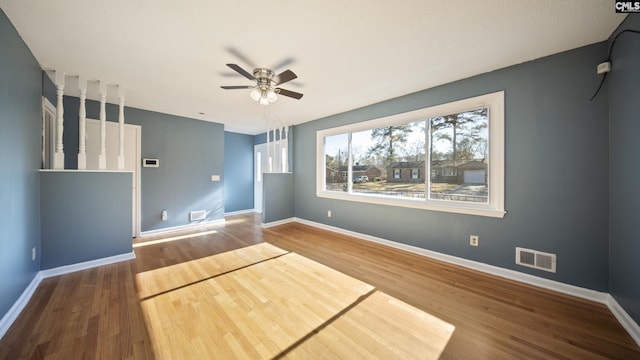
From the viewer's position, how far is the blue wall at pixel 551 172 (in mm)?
2043

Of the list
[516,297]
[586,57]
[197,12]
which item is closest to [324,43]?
[197,12]

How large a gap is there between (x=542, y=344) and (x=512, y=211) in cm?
138

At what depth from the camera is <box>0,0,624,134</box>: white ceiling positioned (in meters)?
1.64

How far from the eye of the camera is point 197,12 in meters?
1.69

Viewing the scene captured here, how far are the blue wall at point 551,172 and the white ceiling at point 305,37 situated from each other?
203mm

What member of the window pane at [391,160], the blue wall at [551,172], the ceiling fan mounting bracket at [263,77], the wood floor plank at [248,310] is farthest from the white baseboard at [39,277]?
the blue wall at [551,172]

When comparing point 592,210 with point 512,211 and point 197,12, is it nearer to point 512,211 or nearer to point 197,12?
point 512,211

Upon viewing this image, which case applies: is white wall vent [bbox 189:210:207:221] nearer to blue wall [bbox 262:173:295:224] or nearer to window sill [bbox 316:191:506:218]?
blue wall [bbox 262:173:295:224]

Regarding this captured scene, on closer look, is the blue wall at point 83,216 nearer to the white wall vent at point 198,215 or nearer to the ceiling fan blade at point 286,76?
the white wall vent at point 198,215

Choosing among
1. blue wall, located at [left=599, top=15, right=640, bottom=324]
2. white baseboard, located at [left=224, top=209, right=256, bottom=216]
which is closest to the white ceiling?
blue wall, located at [left=599, top=15, right=640, bottom=324]

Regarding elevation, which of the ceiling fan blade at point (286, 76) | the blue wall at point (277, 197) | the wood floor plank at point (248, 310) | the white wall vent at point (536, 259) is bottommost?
the wood floor plank at point (248, 310)

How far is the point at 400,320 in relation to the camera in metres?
1.79

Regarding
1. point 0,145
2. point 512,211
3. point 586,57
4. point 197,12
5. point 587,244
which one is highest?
point 197,12

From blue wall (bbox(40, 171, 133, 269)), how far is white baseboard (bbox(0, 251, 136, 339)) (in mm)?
54
